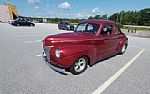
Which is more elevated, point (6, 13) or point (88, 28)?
point (6, 13)

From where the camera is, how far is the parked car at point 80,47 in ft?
16.9

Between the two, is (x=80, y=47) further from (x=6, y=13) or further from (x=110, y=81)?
(x=6, y=13)

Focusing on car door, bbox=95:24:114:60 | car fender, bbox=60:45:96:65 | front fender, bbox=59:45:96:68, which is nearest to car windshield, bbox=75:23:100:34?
car door, bbox=95:24:114:60

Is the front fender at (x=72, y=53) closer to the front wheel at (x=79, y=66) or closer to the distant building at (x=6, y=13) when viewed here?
the front wheel at (x=79, y=66)

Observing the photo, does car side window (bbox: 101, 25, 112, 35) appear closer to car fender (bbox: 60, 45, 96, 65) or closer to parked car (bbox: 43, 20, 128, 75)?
parked car (bbox: 43, 20, 128, 75)

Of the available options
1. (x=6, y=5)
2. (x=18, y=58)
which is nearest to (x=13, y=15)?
(x=6, y=5)

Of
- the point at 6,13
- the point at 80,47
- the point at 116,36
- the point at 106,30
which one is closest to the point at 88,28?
the point at 106,30

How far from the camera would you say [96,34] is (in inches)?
244

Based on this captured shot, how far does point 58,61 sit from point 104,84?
145cm

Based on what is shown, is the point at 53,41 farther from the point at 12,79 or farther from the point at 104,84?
the point at 104,84

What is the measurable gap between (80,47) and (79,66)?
25.1 inches

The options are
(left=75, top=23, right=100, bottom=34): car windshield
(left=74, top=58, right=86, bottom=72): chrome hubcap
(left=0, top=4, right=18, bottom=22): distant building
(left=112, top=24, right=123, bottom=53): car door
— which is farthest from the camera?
(left=0, top=4, right=18, bottom=22): distant building

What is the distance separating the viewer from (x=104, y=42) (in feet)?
21.5

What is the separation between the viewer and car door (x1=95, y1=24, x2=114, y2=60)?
20.5 ft
